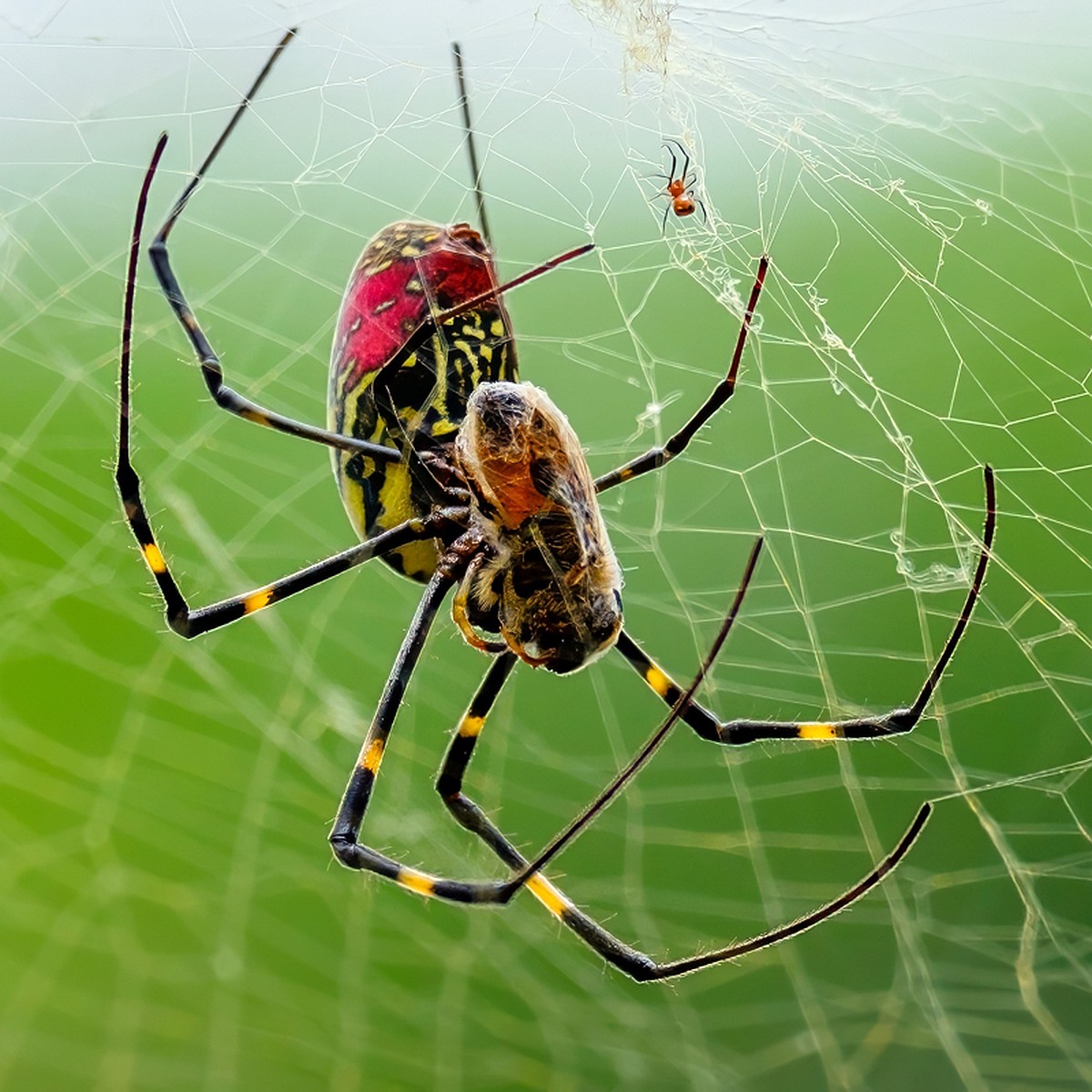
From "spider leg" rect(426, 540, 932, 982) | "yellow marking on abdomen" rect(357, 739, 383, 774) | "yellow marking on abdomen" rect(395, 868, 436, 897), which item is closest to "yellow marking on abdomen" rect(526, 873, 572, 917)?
"spider leg" rect(426, 540, 932, 982)

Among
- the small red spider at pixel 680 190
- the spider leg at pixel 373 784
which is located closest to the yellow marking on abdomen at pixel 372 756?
the spider leg at pixel 373 784

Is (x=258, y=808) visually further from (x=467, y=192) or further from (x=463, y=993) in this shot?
(x=467, y=192)

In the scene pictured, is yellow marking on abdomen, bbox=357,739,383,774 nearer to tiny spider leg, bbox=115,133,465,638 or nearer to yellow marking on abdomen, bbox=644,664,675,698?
tiny spider leg, bbox=115,133,465,638

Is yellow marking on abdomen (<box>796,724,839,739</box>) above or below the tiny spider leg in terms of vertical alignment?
below

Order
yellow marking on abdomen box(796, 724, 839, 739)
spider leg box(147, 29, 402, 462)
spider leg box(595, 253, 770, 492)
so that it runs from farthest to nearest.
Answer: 1. yellow marking on abdomen box(796, 724, 839, 739)
2. spider leg box(147, 29, 402, 462)
3. spider leg box(595, 253, 770, 492)

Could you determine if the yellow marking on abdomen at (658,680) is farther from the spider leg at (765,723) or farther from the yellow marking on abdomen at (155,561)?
the yellow marking on abdomen at (155,561)

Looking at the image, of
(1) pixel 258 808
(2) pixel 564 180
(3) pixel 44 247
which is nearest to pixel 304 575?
(2) pixel 564 180

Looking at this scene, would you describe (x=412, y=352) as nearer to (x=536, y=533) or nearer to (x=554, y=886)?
(x=536, y=533)
